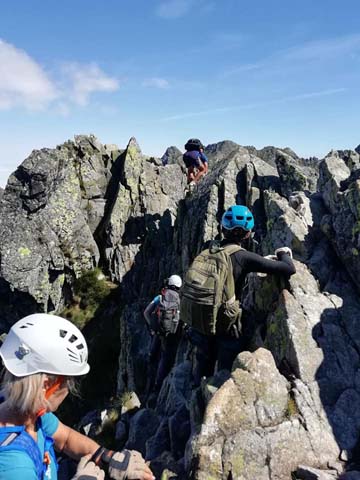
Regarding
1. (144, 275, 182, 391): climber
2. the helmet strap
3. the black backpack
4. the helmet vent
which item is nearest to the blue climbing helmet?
the helmet vent

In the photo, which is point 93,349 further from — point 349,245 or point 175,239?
point 349,245

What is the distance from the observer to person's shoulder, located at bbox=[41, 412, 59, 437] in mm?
4797

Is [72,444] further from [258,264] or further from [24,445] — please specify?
[258,264]

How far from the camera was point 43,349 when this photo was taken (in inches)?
182

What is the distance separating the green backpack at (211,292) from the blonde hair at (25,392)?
5.27 metres

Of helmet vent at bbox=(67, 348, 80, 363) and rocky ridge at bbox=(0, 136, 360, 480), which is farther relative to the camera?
rocky ridge at bbox=(0, 136, 360, 480)

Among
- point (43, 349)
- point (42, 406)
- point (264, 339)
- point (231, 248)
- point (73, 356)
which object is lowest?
point (264, 339)

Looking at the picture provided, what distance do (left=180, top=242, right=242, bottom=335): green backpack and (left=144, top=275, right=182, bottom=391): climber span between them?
7.25m

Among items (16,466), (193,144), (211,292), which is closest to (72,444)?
(16,466)

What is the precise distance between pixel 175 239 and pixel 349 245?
72.5 ft

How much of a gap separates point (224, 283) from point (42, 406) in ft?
18.6

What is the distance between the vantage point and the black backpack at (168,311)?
17.0 meters

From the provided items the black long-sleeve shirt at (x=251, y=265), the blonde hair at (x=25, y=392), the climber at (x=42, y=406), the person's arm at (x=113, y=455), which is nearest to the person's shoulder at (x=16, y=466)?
the climber at (x=42, y=406)

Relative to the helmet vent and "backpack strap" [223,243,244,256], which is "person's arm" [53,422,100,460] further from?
"backpack strap" [223,243,244,256]
